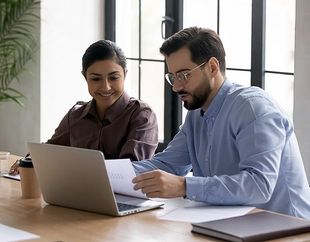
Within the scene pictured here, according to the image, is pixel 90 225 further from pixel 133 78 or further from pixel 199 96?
pixel 133 78

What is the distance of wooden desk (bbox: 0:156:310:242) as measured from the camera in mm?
2215

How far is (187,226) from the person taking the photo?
91.4 inches

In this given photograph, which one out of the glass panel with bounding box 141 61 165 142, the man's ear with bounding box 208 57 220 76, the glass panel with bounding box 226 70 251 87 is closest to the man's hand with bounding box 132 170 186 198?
the man's ear with bounding box 208 57 220 76

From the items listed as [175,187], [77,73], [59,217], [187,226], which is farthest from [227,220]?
[77,73]

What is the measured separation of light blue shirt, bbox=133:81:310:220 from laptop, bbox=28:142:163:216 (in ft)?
0.84

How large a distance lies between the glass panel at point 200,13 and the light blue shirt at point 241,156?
1339 mm

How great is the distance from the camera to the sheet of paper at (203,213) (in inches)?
94.3

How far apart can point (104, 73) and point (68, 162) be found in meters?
0.92

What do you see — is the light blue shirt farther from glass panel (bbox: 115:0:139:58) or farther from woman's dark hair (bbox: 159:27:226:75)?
glass panel (bbox: 115:0:139:58)

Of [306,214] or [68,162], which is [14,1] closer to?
[68,162]

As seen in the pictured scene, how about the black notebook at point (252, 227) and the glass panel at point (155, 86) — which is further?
the glass panel at point (155, 86)

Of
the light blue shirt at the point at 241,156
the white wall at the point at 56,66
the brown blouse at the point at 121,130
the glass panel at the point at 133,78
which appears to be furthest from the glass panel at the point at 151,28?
the light blue shirt at the point at 241,156

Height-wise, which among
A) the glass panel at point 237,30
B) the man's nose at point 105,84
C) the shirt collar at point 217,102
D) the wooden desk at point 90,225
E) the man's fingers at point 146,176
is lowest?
the wooden desk at point 90,225

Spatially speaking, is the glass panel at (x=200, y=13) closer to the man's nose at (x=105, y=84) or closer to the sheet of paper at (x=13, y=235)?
the man's nose at (x=105, y=84)
